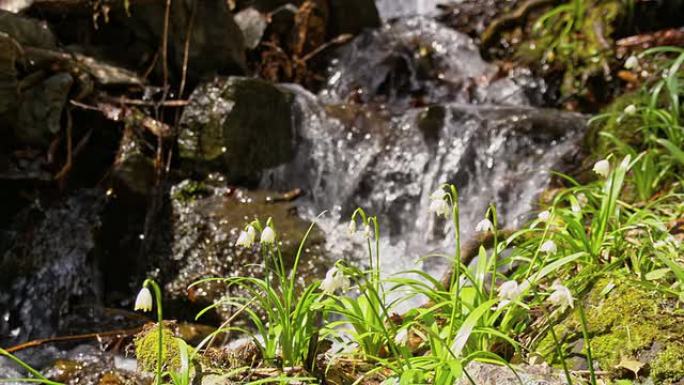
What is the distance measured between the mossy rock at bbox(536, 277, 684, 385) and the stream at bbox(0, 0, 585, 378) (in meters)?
1.87

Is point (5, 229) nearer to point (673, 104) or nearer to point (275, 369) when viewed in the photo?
point (275, 369)

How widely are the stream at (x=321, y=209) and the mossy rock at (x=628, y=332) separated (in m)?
1.87

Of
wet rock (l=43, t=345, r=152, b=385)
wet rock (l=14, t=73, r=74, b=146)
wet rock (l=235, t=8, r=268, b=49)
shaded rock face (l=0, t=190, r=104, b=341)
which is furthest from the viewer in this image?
wet rock (l=235, t=8, r=268, b=49)

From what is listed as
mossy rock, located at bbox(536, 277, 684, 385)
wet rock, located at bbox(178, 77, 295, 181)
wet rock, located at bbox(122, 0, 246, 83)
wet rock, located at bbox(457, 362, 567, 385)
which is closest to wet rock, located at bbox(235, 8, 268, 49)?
wet rock, located at bbox(122, 0, 246, 83)

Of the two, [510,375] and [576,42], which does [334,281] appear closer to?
[510,375]

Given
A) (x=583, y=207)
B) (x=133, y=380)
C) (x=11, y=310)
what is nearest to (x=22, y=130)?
(x=11, y=310)

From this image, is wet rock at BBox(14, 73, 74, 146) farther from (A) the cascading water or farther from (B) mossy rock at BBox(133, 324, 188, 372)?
(B) mossy rock at BBox(133, 324, 188, 372)

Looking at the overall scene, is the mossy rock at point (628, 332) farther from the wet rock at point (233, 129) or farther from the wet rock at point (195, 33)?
the wet rock at point (195, 33)

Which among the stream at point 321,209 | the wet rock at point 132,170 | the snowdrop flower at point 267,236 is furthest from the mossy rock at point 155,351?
the wet rock at point 132,170

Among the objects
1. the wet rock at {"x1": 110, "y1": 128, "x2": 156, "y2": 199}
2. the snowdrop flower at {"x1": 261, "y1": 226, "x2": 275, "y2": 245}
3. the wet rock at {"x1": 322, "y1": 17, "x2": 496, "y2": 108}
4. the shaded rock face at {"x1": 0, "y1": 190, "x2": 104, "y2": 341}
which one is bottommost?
the shaded rock face at {"x1": 0, "y1": 190, "x2": 104, "y2": 341}

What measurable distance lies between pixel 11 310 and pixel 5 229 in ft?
2.35

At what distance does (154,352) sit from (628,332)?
71.5 inches

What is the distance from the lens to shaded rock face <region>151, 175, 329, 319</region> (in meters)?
4.79

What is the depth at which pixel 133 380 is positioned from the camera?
9.57 feet
